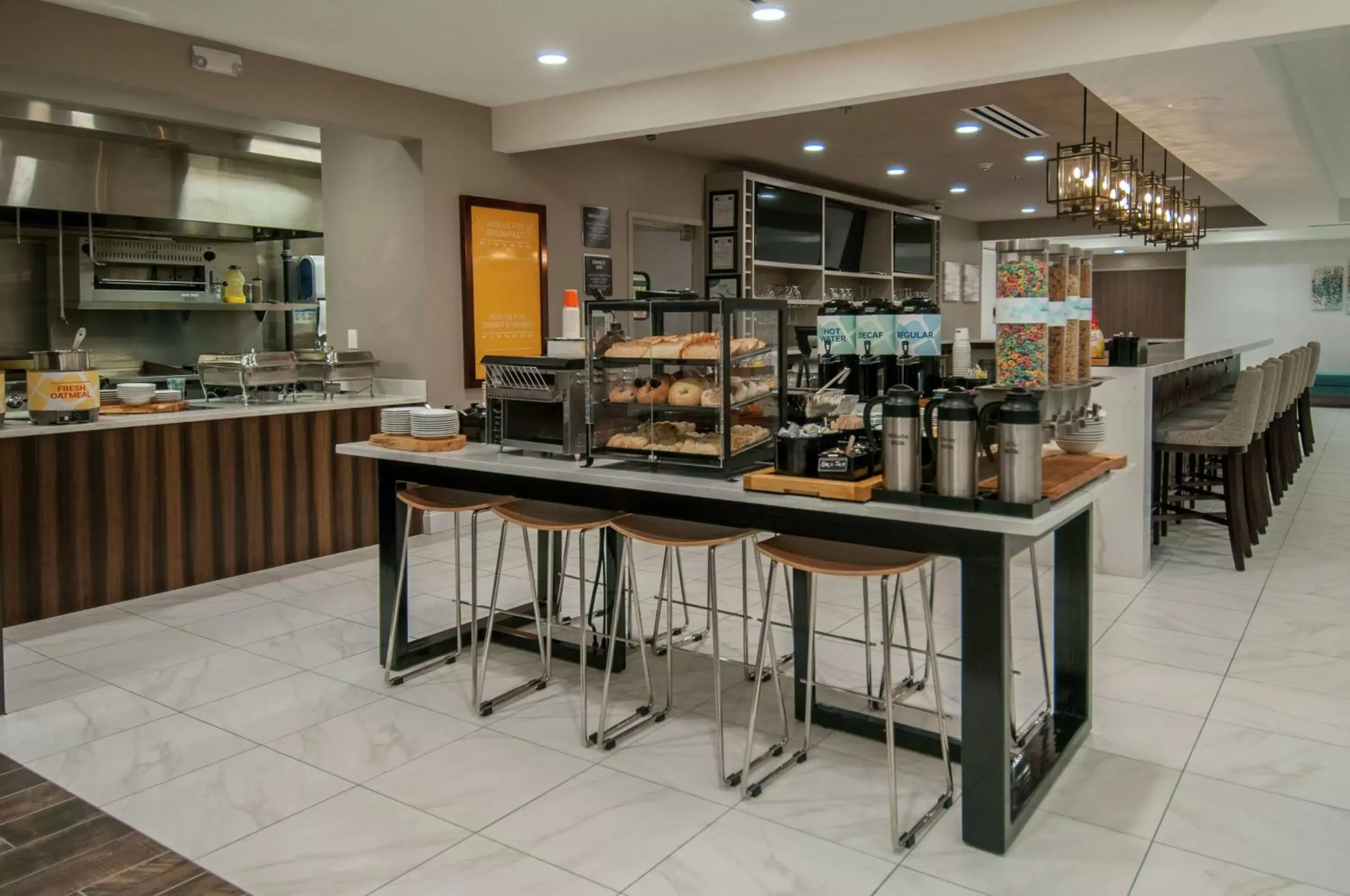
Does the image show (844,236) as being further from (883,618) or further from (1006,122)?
(883,618)

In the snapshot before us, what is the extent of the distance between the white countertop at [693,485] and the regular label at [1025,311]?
484 millimetres

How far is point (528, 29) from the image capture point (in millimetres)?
4609

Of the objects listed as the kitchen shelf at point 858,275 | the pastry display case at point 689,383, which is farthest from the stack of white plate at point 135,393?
the kitchen shelf at point 858,275

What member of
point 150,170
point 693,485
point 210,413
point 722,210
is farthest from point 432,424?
point 722,210

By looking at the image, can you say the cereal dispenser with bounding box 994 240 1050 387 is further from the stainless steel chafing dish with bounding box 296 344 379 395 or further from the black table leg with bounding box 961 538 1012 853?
the stainless steel chafing dish with bounding box 296 344 379 395

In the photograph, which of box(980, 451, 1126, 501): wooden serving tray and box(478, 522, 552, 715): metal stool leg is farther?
box(478, 522, 552, 715): metal stool leg

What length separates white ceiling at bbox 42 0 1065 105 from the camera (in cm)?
428

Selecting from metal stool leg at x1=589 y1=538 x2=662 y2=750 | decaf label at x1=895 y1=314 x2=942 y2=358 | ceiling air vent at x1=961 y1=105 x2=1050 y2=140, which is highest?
ceiling air vent at x1=961 y1=105 x2=1050 y2=140

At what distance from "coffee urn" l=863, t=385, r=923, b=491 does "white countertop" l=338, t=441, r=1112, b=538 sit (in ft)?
0.22

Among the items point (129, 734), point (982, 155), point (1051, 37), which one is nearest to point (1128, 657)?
point (1051, 37)

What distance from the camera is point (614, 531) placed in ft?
12.4

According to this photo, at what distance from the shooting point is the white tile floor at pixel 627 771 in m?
2.38

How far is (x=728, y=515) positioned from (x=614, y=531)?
1.01m

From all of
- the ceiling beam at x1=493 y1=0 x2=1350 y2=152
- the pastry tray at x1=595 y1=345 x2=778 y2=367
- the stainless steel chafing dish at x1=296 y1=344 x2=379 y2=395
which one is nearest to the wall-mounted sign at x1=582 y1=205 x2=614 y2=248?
the ceiling beam at x1=493 y1=0 x2=1350 y2=152
